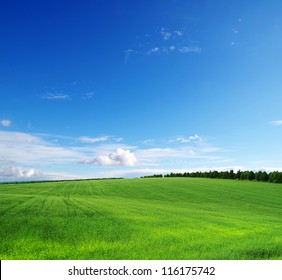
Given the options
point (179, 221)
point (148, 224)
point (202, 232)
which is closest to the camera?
point (202, 232)

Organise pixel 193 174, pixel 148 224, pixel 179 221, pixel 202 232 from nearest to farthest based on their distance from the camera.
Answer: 1. pixel 202 232
2. pixel 148 224
3. pixel 179 221
4. pixel 193 174

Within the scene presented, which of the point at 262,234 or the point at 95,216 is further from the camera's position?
the point at 95,216

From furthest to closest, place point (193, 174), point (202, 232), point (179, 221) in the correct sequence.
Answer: point (193, 174) < point (179, 221) < point (202, 232)

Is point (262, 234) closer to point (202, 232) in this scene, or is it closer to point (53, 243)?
point (202, 232)

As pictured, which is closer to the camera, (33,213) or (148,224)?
(148,224)
